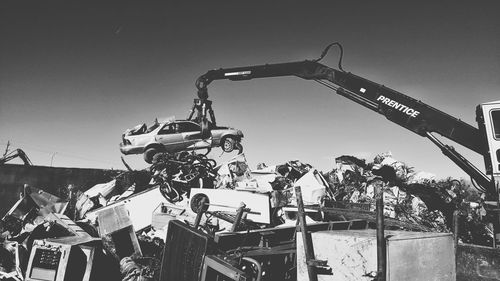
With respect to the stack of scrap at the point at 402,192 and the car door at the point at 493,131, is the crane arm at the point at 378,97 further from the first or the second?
the stack of scrap at the point at 402,192

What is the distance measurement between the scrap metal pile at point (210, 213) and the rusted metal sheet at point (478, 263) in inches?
39.5

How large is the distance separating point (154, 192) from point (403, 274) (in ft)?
16.8

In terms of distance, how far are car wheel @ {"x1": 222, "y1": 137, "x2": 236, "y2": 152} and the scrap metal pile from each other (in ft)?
10.8

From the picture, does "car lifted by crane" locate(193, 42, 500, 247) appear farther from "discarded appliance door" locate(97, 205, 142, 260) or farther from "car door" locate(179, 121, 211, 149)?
"discarded appliance door" locate(97, 205, 142, 260)

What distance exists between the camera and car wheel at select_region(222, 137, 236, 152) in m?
11.7

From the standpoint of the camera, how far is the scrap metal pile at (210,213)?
399 cm

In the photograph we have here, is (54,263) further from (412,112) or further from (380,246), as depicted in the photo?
(412,112)

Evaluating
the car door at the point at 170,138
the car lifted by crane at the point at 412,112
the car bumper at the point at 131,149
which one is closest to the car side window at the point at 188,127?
the car door at the point at 170,138

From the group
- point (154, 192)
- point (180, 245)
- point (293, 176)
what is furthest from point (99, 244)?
point (293, 176)

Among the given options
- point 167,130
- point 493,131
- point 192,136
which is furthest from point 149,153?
point 493,131

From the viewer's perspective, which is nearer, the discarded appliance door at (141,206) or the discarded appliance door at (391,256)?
the discarded appliance door at (391,256)

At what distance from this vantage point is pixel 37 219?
5812mm

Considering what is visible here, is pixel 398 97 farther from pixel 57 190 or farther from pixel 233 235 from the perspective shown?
pixel 57 190

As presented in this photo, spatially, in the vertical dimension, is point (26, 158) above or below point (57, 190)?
above
